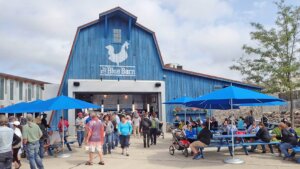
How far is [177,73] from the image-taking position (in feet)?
72.1

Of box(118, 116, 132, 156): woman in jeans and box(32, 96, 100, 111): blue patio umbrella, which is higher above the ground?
box(32, 96, 100, 111): blue patio umbrella

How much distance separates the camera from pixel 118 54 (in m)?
20.6

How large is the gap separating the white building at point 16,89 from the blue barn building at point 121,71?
13.6 ft

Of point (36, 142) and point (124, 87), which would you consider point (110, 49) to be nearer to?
point (124, 87)

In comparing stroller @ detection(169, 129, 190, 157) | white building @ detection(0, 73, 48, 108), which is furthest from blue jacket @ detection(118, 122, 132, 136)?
white building @ detection(0, 73, 48, 108)

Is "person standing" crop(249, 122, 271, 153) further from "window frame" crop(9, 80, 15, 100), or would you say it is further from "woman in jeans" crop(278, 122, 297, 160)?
"window frame" crop(9, 80, 15, 100)

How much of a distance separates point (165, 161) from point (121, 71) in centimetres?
1154

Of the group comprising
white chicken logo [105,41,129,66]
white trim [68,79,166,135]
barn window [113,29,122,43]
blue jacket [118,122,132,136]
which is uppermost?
barn window [113,29,122,43]

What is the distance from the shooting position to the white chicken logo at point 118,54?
2044 cm

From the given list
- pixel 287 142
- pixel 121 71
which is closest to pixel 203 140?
pixel 287 142

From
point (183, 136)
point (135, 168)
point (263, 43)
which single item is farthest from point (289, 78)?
point (135, 168)

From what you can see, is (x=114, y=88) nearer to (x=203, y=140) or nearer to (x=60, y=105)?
(x=60, y=105)

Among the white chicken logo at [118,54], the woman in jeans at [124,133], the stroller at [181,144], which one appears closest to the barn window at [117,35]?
the white chicken logo at [118,54]

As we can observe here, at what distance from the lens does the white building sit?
22.3 meters
